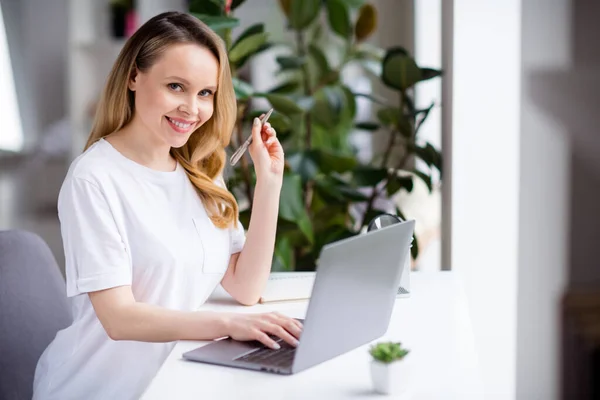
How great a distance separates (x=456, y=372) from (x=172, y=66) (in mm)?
715

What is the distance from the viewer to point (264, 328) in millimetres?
1157

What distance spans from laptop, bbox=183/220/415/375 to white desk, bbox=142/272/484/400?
0.02 meters

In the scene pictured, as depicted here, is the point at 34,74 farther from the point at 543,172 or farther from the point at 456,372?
the point at 456,372

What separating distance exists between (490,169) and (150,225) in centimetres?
97

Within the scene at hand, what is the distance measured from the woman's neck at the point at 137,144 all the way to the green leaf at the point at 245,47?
0.72 meters

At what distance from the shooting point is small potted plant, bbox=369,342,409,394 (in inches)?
37.2

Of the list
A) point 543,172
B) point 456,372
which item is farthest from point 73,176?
point 543,172

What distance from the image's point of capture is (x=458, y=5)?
196 cm

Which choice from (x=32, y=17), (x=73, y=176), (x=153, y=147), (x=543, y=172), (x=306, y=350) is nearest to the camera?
(x=306, y=350)

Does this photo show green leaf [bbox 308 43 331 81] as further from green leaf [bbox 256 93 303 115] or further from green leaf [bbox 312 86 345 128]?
green leaf [bbox 256 93 303 115]

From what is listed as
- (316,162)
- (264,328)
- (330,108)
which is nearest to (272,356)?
(264,328)

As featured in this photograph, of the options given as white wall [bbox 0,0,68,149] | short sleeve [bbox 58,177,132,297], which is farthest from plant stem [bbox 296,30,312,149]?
white wall [bbox 0,0,68,149]

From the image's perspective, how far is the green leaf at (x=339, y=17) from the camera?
242 cm

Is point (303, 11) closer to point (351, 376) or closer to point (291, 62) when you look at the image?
point (291, 62)
